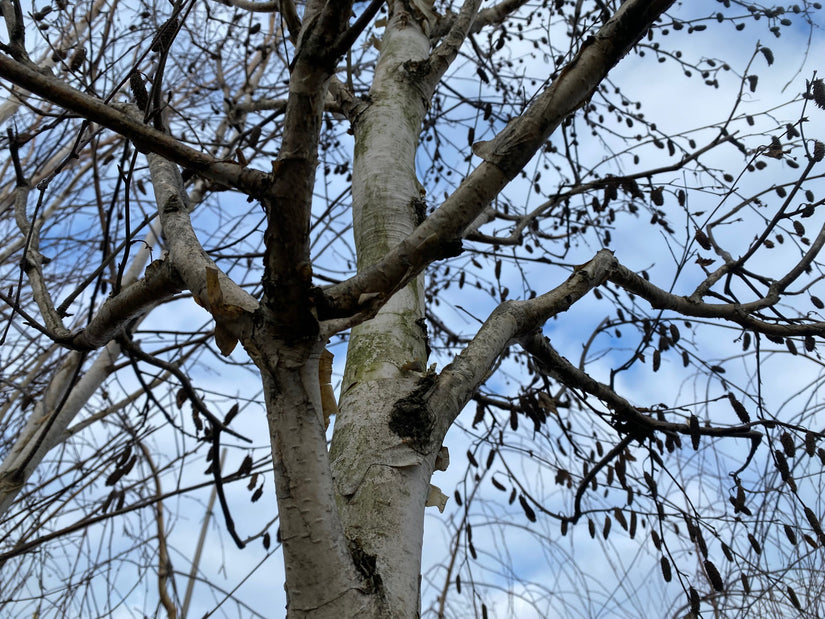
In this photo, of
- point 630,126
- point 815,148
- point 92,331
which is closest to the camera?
point 92,331

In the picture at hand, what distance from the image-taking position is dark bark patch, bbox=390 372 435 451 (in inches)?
51.7

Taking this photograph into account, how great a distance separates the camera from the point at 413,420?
1333mm

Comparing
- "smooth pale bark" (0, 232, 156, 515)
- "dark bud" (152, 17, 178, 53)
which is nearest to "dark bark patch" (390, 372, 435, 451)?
"dark bud" (152, 17, 178, 53)

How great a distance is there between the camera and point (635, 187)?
2713 mm

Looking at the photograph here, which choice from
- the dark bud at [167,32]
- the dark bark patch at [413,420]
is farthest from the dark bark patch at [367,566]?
the dark bud at [167,32]

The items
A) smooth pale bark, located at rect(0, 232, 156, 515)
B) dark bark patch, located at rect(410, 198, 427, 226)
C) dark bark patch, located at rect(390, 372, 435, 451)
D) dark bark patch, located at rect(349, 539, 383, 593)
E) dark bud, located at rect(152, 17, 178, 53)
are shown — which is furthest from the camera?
smooth pale bark, located at rect(0, 232, 156, 515)

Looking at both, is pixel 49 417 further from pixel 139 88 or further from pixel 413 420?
pixel 413 420

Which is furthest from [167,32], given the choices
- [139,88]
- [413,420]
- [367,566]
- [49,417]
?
[49,417]

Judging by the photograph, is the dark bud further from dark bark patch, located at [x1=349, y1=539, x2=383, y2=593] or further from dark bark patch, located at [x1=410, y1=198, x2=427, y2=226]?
dark bark patch, located at [x1=349, y1=539, x2=383, y2=593]

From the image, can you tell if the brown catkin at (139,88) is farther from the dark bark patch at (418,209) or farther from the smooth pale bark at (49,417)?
the smooth pale bark at (49,417)

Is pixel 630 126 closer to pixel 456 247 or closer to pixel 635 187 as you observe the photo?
pixel 635 187

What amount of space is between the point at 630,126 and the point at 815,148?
5.08 ft

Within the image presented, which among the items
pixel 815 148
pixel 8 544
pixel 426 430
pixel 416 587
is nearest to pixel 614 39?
pixel 426 430

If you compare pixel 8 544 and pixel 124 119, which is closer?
pixel 124 119
